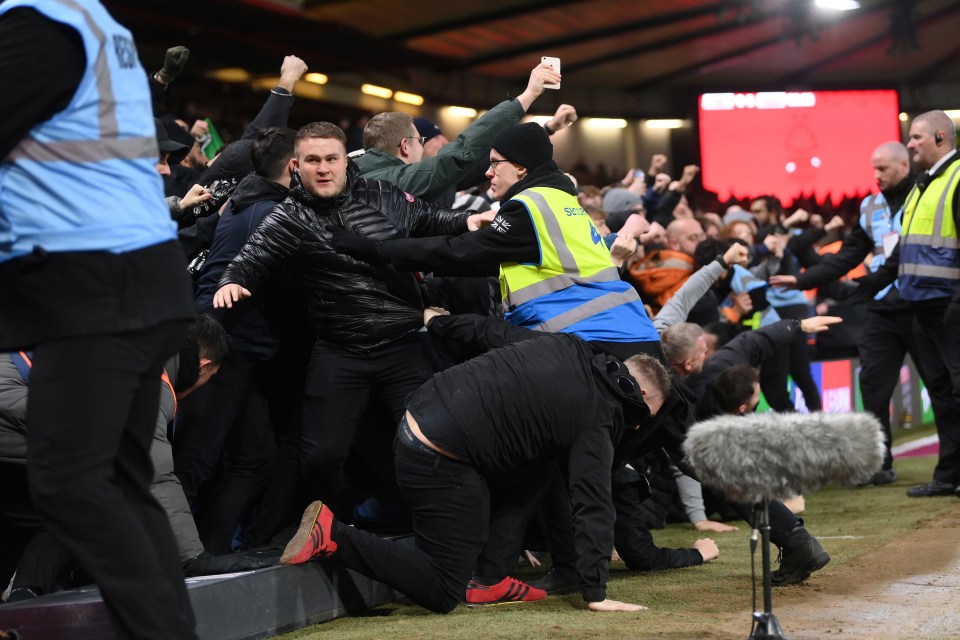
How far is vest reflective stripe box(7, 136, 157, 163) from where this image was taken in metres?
2.74

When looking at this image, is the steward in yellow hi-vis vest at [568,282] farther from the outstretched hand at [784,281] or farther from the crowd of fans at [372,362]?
the outstretched hand at [784,281]

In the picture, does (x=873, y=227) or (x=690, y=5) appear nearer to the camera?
(x=873, y=227)

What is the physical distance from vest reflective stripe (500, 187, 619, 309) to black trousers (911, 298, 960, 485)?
121 inches

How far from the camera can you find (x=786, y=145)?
22.1 m

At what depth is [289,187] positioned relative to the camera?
549 centimetres

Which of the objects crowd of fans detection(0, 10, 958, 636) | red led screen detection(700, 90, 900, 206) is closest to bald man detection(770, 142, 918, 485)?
crowd of fans detection(0, 10, 958, 636)

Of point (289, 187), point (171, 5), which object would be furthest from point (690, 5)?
point (289, 187)

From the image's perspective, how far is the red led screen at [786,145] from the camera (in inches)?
863

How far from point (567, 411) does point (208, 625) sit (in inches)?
58.2

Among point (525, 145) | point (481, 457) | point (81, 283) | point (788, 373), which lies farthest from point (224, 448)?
point (788, 373)

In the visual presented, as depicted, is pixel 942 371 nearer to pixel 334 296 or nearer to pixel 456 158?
pixel 456 158

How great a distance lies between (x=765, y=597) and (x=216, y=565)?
1902 mm

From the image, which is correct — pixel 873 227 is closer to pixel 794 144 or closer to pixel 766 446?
pixel 766 446

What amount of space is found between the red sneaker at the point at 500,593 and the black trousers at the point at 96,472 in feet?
6.93
